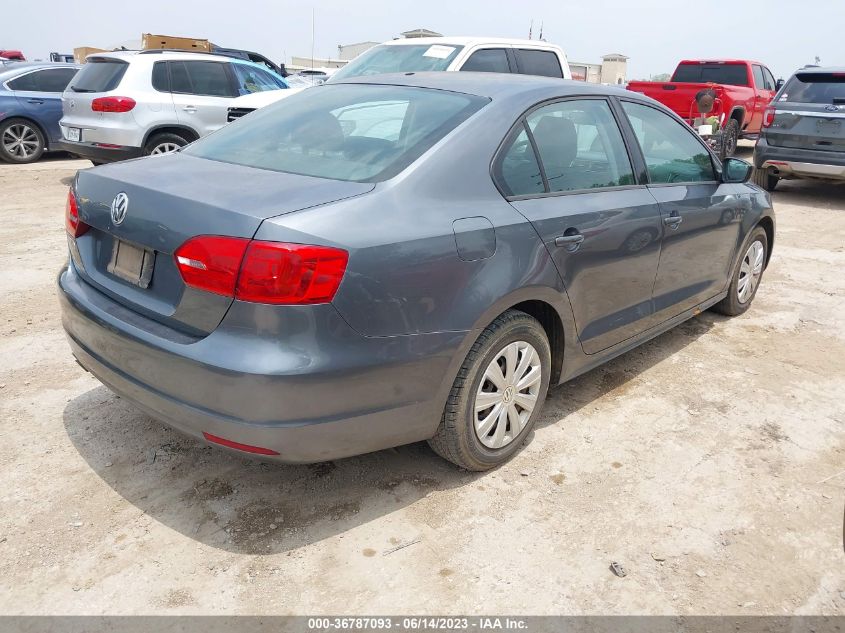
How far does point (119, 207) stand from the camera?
2.67 meters

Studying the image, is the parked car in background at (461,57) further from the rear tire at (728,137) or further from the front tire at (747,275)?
the rear tire at (728,137)

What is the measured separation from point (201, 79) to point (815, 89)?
27.4 ft

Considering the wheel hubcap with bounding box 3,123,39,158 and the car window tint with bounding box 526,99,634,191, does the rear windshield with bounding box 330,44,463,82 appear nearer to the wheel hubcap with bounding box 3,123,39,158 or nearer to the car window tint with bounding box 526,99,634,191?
the car window tint with bounding box 526,99,634,191

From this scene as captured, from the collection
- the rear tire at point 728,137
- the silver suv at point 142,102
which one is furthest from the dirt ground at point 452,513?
the rear tire at point 728,137

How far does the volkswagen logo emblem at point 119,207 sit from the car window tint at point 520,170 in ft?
4.71

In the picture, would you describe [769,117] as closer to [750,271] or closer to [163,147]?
[750,271]

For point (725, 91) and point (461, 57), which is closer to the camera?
point (461, 57)

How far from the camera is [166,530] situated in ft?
8.77

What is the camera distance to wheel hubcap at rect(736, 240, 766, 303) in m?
5.05

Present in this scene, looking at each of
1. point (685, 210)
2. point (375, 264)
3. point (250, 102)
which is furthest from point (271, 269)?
point (250, 102)

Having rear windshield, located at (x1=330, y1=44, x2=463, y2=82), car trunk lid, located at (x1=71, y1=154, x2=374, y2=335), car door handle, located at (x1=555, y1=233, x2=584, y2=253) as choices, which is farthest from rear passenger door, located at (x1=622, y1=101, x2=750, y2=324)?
rear windshield, located at (x1=330, y1=44, x2=463, y2=82)

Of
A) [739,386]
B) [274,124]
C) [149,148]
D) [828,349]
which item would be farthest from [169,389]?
[149,148]

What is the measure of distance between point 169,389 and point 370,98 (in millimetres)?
1659

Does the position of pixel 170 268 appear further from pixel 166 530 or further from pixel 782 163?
pixel 782 163
